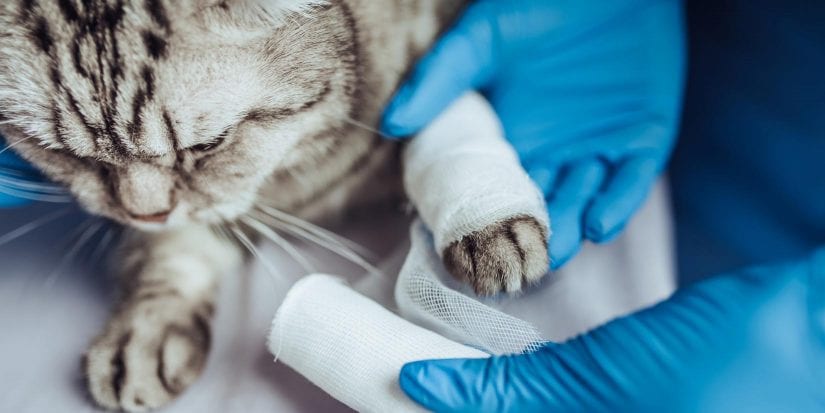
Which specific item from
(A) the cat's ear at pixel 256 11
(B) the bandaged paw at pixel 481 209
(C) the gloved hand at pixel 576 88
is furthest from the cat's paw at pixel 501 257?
(A) the cat's ear at pixel 256 11

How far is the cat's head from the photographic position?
546mm

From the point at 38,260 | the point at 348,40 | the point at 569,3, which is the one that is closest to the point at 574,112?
the point at 569,3

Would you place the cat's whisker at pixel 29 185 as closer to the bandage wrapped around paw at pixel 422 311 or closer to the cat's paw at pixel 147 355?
the cat's paw at pixel 147 355


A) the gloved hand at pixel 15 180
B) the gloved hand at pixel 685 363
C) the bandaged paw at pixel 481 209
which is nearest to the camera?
the gloved hand at pixel 685 363

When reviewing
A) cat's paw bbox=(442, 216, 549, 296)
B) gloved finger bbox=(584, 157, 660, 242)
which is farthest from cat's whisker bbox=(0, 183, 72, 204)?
gloved finger bbox=(584, 157, 660, 242)

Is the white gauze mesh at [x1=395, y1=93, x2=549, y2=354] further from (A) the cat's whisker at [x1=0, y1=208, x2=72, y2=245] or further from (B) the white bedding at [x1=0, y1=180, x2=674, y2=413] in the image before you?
(A) the cat's whisker at [x1=0, y1=208, x2=72, y2=245]

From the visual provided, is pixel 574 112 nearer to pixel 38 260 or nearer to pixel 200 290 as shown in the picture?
pixel 200 290

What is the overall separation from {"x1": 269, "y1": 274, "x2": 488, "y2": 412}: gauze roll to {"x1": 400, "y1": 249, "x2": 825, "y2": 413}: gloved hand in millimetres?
24

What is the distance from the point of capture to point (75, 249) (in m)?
0.78

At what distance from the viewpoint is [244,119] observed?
0.61 meters

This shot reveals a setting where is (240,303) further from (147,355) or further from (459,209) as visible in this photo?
(459,209)

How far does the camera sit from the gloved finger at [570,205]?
69 cm

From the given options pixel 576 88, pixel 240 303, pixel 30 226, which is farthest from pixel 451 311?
pixel 30 226

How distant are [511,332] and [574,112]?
38 centimetres
